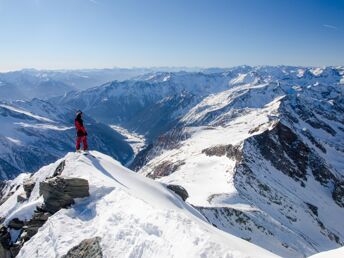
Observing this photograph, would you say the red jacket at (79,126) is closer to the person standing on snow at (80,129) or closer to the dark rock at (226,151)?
the person standing on snow at (80,129)

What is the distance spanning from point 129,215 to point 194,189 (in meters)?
73.0

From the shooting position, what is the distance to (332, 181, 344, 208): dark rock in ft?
407

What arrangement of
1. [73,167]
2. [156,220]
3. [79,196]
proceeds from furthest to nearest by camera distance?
[73,167] → [79,196] → [156,220]

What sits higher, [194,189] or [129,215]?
[129,215]

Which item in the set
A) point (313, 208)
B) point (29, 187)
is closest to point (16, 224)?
point (29, 187)

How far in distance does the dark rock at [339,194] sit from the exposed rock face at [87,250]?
11675cm

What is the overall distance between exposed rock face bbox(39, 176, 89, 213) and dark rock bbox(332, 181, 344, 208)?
113011 mm

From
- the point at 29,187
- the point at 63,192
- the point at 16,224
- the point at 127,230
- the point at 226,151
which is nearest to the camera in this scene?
the point at 127,230

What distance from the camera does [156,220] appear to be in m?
22.1

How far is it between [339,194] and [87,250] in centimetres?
12285

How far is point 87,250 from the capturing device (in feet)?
71.1

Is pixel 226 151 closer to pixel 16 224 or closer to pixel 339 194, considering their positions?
pixel 339 194

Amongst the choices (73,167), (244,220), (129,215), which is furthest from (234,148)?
(129,215)

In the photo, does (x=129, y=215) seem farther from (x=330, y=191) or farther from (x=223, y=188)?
(x=330, y=191)
